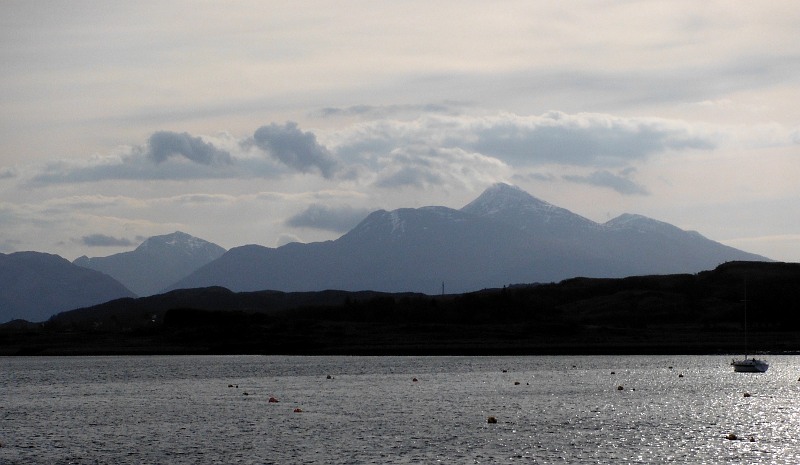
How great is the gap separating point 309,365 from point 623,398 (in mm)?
71945

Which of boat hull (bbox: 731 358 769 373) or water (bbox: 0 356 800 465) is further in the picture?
boat hull (bbox: 731 358 769 373)

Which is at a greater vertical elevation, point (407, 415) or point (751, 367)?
point (751, 367)

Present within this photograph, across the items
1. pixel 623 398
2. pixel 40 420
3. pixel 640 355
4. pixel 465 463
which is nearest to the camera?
pixel 465 463

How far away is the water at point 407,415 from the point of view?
6594 centimetres

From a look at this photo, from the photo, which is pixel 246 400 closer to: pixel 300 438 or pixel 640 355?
pixel 300 438

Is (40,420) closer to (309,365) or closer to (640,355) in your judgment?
(309,365)

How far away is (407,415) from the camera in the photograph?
86.7 m

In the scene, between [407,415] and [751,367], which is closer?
[407,415]

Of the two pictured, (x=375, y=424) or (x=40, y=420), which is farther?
(x=40, y=420)

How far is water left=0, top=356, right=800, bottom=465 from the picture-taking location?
6594 cm

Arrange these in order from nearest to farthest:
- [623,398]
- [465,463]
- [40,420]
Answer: [465,463] < [40,420] < [623,398]

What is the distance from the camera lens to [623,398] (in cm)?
9956

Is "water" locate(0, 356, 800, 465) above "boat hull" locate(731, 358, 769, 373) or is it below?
below

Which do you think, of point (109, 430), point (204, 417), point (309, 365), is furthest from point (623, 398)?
point (309, 365)
